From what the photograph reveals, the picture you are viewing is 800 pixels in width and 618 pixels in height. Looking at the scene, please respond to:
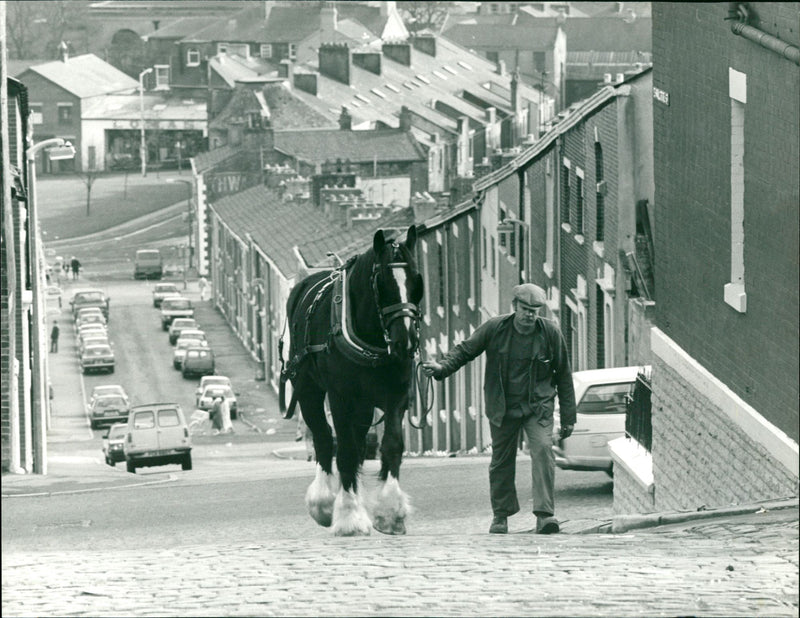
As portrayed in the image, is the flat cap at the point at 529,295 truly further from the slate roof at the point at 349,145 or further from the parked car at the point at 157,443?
the slate roof at the point at 349,145

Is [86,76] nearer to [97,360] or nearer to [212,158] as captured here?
[212,158]

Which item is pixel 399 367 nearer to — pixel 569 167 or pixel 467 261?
pixel 569 167

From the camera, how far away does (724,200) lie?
1611 cm

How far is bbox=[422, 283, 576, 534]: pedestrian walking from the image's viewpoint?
13.7m

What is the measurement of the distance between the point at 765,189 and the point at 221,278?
249 ft

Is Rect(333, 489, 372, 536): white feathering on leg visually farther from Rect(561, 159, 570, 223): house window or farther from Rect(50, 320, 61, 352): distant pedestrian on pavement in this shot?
Rect(50, 320, 61, 352): distant pedestrian on pavement

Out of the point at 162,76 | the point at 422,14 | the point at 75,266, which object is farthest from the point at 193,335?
the point at 422,14

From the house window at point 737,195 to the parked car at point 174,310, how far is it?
233ft

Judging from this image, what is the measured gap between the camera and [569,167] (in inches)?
1309

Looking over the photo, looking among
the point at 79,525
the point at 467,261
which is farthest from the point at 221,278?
the point at 79,525

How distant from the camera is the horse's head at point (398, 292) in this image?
13156 millimetres

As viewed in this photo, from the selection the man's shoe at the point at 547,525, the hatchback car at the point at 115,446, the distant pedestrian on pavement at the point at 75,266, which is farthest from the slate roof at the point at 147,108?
the man's shoe at the point at 547,525

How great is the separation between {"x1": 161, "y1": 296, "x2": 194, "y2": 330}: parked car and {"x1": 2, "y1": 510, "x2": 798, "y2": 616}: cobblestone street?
7242 centimetres

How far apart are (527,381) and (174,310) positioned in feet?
242
